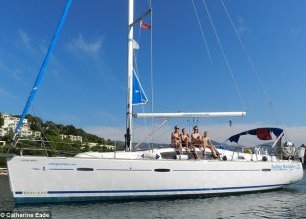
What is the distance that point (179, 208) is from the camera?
50.6 feet

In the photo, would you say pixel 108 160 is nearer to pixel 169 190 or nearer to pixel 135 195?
pixel 135 195

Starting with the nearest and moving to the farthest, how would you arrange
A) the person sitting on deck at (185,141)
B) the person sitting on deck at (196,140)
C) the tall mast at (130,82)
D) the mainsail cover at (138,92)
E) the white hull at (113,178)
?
the white hull at (113,178) → the tall mast at (130,82) → the person sitting on deck at (185,141) → the mainsail cover at (138,92) → the person sitting on deck at (196,140)

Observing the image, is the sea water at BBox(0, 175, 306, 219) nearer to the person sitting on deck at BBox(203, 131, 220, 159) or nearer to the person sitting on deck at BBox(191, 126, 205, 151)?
the person sitting on deck at BBox(203, 131, 220, 159)

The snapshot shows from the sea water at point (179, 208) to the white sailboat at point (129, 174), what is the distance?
0.42 metres

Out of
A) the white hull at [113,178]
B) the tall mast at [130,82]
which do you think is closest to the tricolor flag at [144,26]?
the tall mast at [130,82]

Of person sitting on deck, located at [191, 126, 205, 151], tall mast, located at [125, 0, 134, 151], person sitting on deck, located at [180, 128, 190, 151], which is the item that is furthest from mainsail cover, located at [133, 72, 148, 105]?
person sitting on deck, located at [191, 126, 205, 151]

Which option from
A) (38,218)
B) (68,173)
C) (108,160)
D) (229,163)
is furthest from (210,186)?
(38,218)

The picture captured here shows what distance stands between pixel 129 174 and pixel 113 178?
0.65m

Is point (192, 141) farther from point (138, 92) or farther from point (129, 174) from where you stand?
point (129, 174)

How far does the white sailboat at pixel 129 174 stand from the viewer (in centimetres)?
1530

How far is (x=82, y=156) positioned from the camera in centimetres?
1608

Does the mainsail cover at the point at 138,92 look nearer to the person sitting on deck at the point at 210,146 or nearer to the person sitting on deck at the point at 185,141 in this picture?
the person sitting on deck at the point at 185,141

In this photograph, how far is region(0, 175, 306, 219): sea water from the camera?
45.9 ft

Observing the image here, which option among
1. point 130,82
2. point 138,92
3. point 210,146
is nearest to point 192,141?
point 210,146
